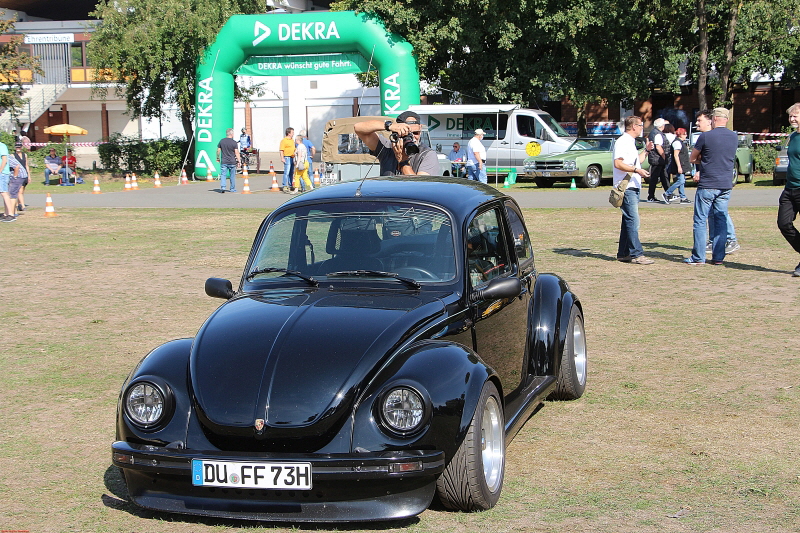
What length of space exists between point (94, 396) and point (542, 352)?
3.33 metres

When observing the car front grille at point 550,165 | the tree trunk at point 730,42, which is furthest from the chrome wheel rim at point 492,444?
the tree trunk at point 730,42

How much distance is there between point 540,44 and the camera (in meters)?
35.3

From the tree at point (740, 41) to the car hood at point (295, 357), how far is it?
29332mm

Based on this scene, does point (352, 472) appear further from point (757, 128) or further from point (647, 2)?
point (757, 128)

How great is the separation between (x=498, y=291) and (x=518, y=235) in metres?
1.34

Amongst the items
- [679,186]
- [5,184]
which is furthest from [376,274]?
[679,186]

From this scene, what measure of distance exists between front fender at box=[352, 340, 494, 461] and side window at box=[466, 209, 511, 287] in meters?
0.96

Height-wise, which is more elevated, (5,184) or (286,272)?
(5,184)

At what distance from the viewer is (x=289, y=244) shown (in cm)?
563

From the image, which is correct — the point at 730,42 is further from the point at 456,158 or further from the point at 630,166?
the point at 630,166

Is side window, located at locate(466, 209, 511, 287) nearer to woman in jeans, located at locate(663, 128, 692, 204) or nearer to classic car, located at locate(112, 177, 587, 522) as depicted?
classic car, located at locate(112, 177, 587, 522)

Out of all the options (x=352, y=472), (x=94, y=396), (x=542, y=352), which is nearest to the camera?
(x=352, y=472)

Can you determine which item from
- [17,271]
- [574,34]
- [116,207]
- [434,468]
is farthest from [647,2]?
[434,468]

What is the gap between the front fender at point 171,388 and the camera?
14.1ft
